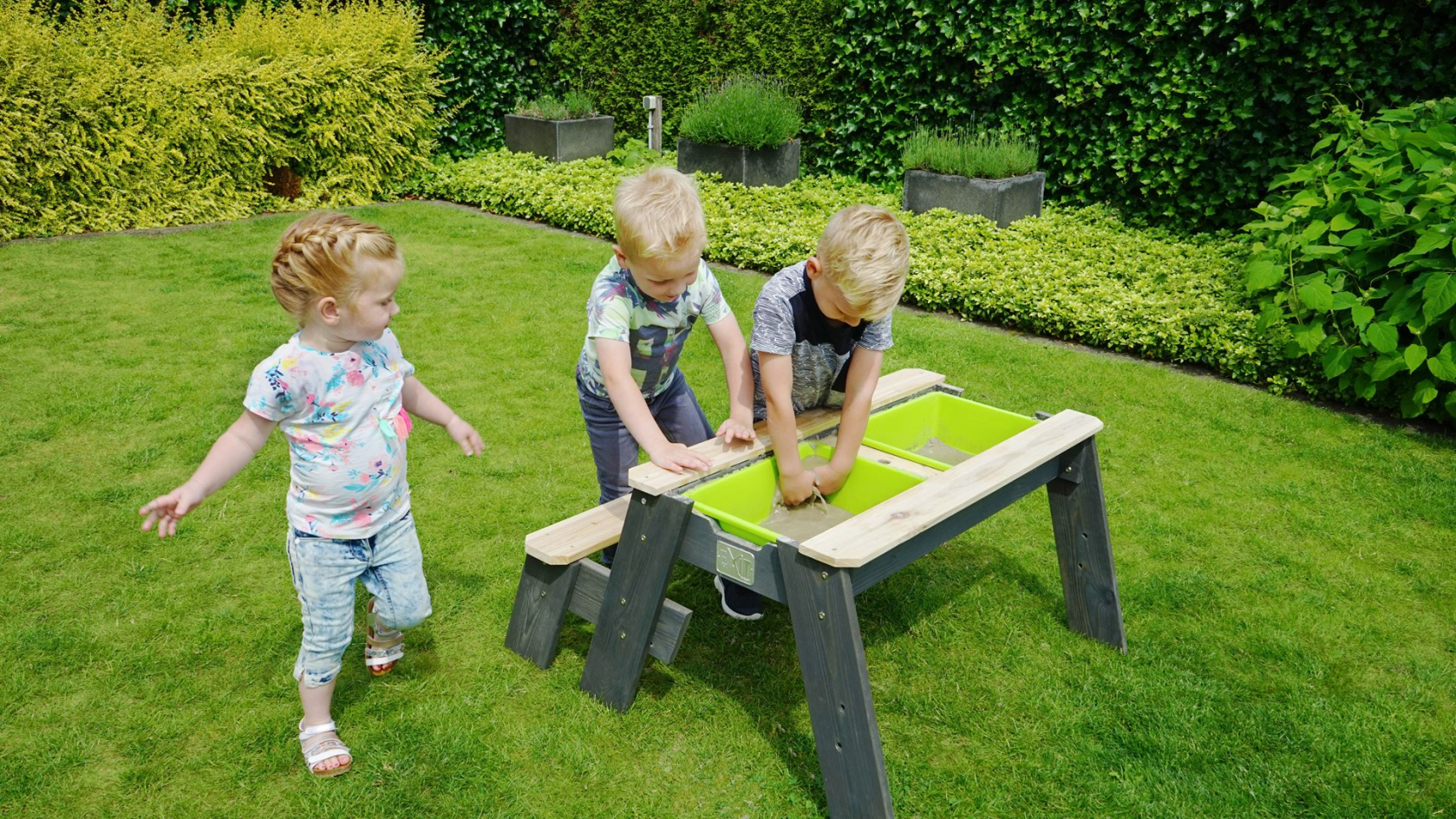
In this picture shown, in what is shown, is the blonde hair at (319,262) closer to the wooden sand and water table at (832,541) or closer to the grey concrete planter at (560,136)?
the wooden sand and water table at (832,541)

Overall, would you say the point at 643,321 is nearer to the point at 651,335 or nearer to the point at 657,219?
the point at 651,335

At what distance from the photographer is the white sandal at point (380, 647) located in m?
3.27

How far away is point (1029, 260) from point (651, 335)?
511 cm

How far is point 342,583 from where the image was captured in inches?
110

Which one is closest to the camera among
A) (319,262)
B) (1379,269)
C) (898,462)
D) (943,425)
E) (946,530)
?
(319,262)

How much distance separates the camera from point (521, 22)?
1234cm

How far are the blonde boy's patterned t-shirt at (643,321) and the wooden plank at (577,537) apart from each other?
42cm

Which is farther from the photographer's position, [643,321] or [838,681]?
[643,321]

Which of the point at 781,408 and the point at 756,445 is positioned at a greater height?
the point at 781,408

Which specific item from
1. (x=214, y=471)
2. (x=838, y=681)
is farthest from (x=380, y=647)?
(x=838, y=681)

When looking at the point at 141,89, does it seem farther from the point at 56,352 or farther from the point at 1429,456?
the point at 1429,456

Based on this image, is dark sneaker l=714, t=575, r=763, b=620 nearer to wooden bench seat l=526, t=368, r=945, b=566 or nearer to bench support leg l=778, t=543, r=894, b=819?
wooden bench seat l=526, t=368, r=945, b=566

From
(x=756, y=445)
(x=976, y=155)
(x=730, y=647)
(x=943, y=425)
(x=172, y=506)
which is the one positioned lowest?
(x=730, y=647)

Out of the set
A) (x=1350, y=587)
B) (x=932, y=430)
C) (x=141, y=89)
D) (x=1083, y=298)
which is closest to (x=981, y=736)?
(x=932, y=430)
